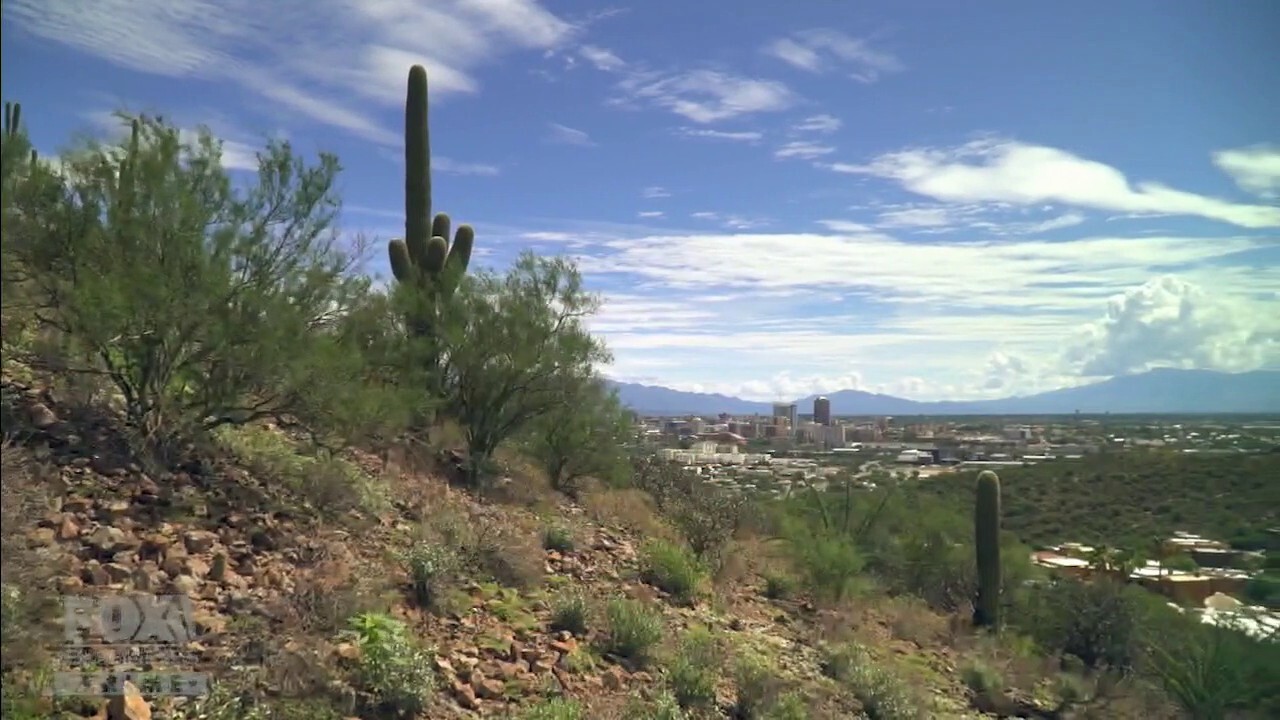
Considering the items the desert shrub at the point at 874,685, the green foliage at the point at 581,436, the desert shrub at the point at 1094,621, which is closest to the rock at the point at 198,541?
the desert shrub at the point at 874,685

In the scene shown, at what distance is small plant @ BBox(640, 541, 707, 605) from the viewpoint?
1328 centimetres

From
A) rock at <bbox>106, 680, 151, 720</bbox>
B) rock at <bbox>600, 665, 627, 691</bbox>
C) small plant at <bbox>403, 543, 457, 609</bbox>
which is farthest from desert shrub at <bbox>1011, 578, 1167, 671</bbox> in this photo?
rock at <bbox>106, 680, 151, 720</bbox>

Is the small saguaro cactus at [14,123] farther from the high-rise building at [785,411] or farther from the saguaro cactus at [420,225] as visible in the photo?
the high-rise building at [785,411]

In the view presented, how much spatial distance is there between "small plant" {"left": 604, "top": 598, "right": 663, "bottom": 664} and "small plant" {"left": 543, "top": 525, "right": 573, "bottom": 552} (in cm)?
266

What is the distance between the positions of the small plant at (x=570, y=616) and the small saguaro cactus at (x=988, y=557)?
13.1 m

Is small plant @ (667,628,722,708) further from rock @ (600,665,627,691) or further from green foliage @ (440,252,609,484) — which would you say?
green foliage @ (440,252,609,484)

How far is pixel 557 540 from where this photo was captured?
13.4 m

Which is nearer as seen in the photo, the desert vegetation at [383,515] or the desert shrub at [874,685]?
the desert vegetation at [383,515]

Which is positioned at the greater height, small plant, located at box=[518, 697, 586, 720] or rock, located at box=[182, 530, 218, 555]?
rock, located at box=[182, 530, 218, 555]

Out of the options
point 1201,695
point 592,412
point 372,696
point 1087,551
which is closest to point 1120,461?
point 1087,551

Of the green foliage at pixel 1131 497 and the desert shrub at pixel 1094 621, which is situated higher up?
the green foliage at pixel 1131 497

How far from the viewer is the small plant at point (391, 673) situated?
7.23 meters

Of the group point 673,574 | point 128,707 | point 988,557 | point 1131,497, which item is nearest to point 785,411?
point 1131,497

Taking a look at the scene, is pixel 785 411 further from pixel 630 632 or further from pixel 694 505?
pixel 630 632
